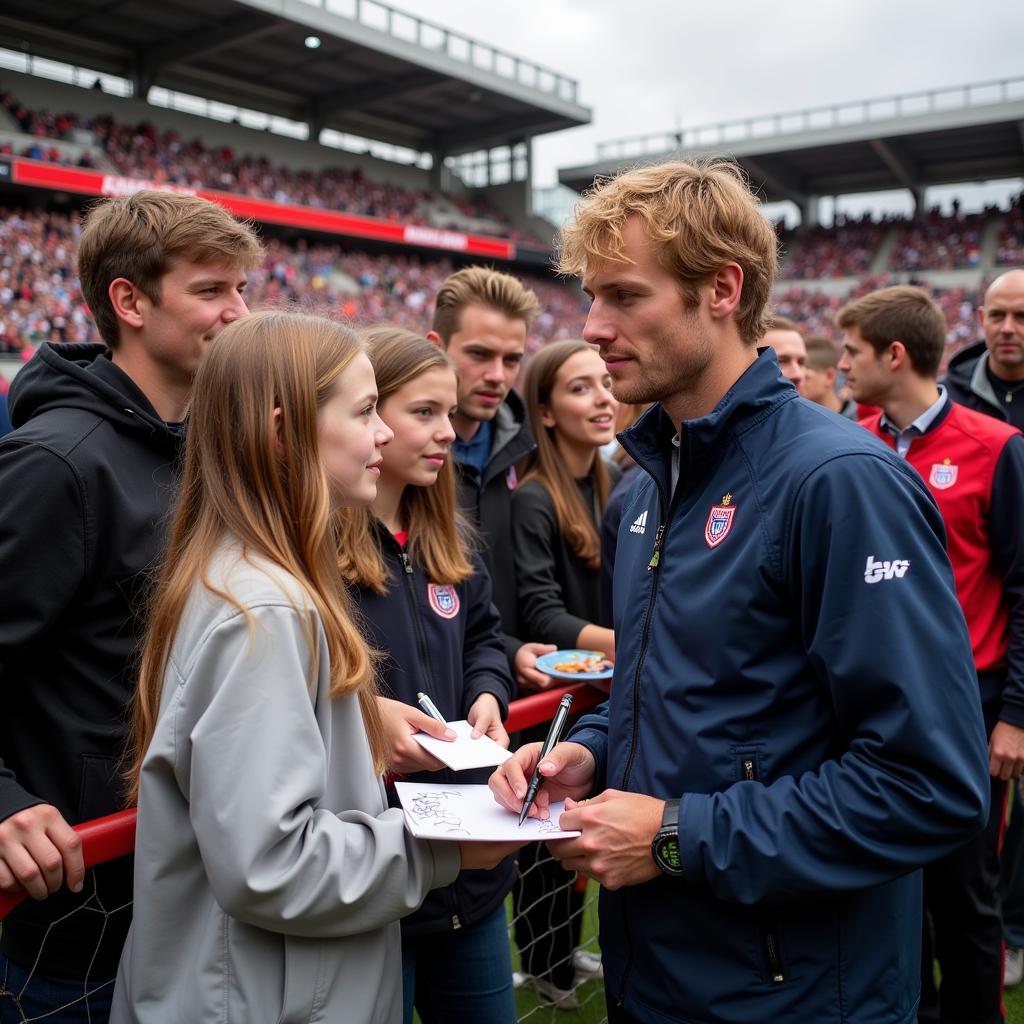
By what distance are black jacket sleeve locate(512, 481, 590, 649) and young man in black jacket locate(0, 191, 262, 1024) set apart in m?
1.41

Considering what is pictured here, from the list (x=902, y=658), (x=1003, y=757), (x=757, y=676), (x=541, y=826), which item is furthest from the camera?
(x=1003, y=757)

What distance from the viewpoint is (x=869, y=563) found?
1.40 metres

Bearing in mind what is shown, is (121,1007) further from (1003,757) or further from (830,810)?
(1003,757)

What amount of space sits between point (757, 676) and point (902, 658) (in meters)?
0.22

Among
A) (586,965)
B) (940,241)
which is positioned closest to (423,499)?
(586,965)

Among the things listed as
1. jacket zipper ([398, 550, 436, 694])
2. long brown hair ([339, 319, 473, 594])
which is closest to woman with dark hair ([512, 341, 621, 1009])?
long brown hair ([339, 319, 473, 594])

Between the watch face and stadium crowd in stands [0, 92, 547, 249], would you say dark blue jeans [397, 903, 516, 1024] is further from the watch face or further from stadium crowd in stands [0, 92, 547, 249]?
stadium crowd in stands [0, 92, 547, 249]

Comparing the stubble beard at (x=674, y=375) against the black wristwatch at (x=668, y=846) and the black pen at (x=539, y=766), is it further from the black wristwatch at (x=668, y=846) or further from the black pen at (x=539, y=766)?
the black wristwatch at (x=668, y=846)

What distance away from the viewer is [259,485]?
1.57 metres

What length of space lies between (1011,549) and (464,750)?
6.88ft

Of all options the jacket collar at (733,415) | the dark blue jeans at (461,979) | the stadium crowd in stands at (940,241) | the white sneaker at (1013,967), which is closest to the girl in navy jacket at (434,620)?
the dark blue jeans at (461,979)

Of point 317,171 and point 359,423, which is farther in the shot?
point 317,171

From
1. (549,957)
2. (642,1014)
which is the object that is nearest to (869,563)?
(642,1014)

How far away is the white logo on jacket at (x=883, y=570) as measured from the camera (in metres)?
1.39
